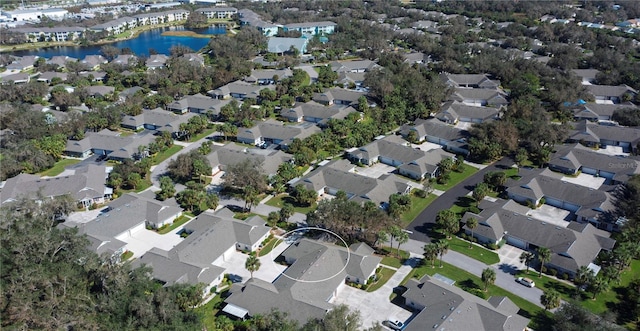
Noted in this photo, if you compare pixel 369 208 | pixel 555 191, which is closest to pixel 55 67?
pixel 369 208

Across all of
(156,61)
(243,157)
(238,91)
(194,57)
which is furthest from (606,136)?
(156,61)

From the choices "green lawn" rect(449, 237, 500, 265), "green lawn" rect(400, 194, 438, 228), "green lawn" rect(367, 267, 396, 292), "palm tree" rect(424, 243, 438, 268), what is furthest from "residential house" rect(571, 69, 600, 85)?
"green lawn" rect(367, 267, 396, 292)

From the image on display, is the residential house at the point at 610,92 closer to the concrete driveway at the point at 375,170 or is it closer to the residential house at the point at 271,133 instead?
the concrete driveway at the point at 375,170

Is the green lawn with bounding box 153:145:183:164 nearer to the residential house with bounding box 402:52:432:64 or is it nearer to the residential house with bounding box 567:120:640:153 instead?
the residential house with bounding box 567:120:640:153

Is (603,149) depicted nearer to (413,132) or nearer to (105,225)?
(413,132)

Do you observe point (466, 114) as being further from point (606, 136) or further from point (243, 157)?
point (243, 157)

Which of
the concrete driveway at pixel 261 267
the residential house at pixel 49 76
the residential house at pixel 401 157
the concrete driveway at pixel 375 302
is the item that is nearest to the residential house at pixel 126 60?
the residential house at pixel 49 76
